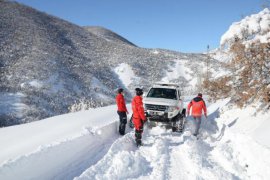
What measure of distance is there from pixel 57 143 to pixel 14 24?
210ft

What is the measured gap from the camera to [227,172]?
8.24 meters

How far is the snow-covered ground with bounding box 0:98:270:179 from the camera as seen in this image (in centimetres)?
776

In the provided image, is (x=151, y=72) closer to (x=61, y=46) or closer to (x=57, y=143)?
(x=61, y=46)

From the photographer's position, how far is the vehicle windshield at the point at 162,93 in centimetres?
1597

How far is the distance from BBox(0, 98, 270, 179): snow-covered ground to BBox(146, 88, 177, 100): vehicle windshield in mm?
2793

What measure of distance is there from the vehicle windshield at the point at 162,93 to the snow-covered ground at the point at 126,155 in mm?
2793

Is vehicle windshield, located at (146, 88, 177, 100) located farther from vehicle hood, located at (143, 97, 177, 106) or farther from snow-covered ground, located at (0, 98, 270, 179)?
snow-covered ground, located at (0, 98, 270, 179)

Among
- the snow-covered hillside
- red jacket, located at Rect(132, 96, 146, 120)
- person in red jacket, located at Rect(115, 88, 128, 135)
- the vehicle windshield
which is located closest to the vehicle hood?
the vehicle windshield

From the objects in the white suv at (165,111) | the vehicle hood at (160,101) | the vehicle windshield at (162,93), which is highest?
the vehicle windshield at (162,93)

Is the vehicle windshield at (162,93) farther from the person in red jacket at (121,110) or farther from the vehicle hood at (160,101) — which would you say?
the person in red jacket at (121,110)

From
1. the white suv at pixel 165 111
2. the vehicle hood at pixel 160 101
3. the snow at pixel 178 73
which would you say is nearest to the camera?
the white suv at pixel 165 111

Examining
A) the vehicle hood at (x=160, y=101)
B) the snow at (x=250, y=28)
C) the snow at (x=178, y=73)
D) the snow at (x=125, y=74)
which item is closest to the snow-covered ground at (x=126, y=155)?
the vehicle hood at (x=160, y=101)

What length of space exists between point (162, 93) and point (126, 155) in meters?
7.44

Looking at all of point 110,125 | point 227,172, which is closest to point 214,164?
point 227,172
